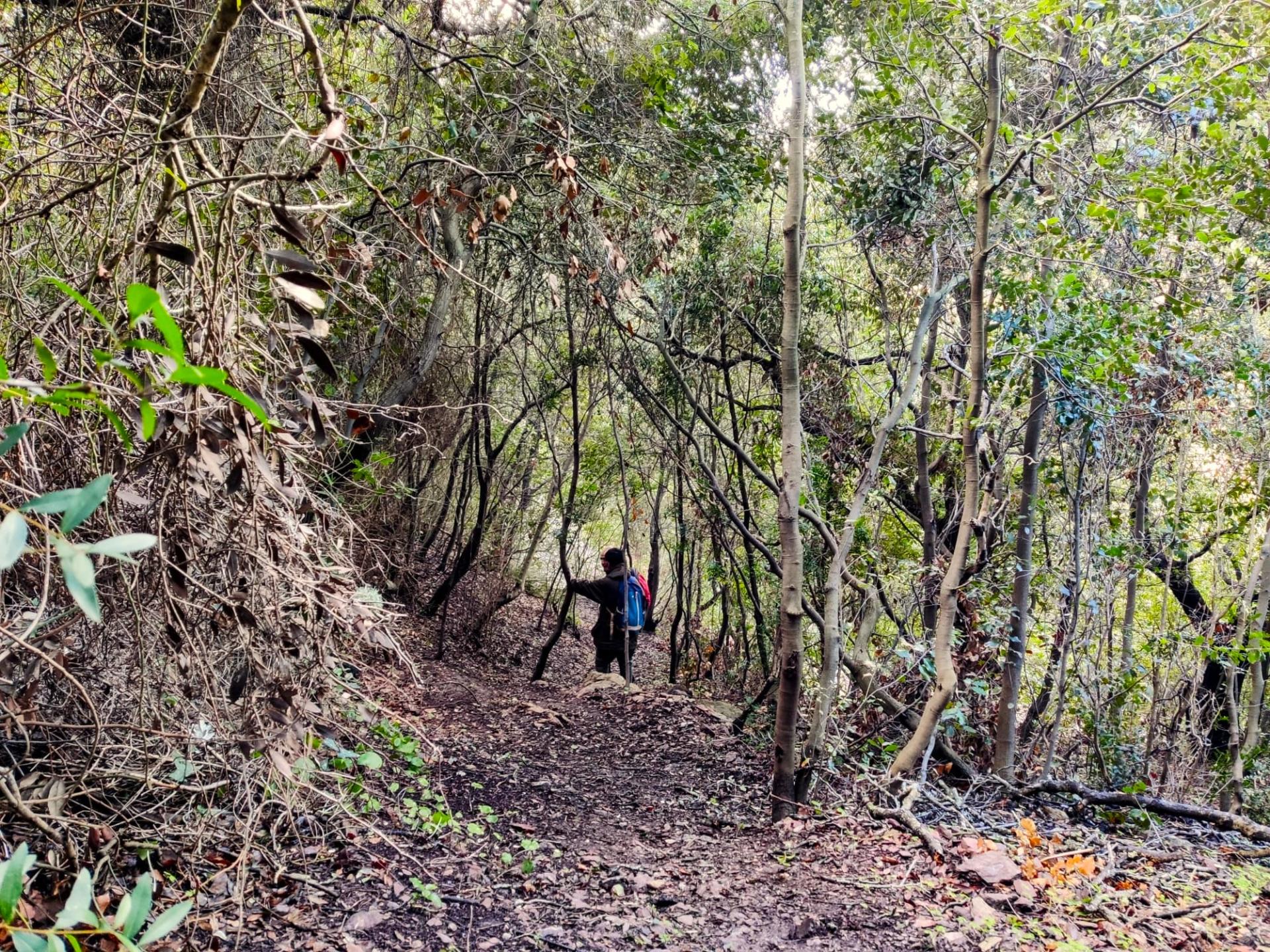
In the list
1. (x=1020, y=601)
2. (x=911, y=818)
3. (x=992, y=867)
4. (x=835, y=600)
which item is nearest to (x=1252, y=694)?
(x=1020, y=601)

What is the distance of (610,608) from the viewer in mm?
8367

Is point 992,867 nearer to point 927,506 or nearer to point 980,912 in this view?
point 980,912

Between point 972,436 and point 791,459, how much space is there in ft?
3.35

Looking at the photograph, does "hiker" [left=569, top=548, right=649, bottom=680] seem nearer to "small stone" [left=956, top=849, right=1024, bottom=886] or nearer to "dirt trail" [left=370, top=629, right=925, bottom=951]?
"dirt trail" [left=370, top=629, right=925, bottom=951]

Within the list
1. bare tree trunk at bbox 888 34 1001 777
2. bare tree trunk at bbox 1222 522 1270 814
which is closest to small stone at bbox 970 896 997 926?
bare tree trunk at bbox 888 34 1001 777

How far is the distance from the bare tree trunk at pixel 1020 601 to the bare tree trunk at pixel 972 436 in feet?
4.37

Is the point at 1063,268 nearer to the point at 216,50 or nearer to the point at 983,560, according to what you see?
the point at 983,560

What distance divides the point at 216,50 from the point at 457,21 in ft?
14.9

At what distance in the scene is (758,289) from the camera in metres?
7.18

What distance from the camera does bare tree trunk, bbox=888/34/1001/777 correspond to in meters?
4.04

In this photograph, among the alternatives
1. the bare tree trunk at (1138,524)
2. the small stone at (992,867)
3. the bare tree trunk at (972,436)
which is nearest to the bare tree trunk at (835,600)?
the bare tree trunk at (972,436)

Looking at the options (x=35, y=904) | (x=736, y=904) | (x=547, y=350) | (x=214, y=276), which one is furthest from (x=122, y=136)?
(x=547, y=350)

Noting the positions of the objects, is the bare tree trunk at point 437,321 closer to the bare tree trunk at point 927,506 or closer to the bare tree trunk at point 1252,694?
the bare tree trunk at point 927,506

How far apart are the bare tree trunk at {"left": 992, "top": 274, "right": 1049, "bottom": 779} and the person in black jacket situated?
3.28 metres
